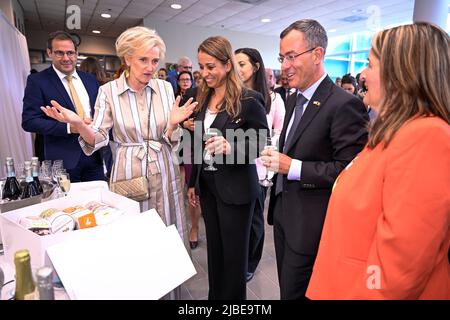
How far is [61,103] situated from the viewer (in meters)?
2.29

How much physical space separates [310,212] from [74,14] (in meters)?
8.86

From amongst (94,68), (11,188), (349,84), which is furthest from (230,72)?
(349,84)

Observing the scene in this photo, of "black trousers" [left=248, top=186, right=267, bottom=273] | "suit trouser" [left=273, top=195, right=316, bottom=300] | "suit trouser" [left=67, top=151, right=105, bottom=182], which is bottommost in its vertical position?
"black trousers" [left=248, top=186, right=267, bottom=273]

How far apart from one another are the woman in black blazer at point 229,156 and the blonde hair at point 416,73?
0.96 metres

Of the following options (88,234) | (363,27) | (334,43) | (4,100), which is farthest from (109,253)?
(334,43)

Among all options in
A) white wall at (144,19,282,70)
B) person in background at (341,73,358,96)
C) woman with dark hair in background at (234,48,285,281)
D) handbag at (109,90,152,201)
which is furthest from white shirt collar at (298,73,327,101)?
white wall at (144,19,282,70)

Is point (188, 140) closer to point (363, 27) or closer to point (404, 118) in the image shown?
point (404, 118)

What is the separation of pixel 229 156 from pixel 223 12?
23.3 ft

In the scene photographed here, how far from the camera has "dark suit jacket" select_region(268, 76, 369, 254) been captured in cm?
125

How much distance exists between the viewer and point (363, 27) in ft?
31.8

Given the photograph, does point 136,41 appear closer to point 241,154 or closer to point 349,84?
point 241,154

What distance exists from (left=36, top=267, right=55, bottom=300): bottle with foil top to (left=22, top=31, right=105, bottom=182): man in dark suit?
1.72 m

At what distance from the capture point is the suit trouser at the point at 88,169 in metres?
2.30

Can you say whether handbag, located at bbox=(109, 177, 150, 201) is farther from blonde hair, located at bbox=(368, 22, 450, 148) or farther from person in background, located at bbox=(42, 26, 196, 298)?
blonde hair, located at bbox=(368, 22, 450, 148)
